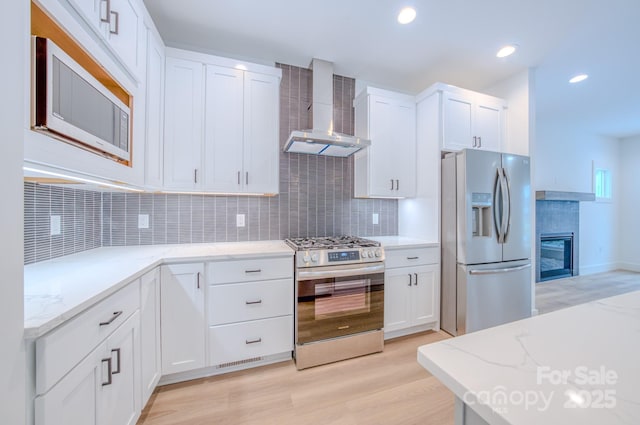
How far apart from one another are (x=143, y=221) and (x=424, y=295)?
279cm

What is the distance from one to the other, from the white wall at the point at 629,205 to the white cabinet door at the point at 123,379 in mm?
8460

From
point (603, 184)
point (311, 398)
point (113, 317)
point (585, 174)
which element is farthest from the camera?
point (603, 184)

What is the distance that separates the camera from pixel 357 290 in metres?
2.17

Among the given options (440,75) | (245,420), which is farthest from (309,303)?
(440,75)

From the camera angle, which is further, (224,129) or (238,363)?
(224,129)

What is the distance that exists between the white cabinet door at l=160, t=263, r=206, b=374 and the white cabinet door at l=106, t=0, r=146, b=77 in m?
1.34

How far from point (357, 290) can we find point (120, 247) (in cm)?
207

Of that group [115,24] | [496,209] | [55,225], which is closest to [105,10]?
[115,24]

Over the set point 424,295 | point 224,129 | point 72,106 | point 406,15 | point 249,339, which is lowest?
point 249,339

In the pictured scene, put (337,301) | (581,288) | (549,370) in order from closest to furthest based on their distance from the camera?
(549,370), (337,301), (581,288)

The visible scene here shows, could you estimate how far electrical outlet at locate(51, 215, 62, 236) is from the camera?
62.4 inches

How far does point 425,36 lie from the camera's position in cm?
228

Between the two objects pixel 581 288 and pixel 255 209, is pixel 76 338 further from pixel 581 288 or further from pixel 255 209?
pixel 581 288

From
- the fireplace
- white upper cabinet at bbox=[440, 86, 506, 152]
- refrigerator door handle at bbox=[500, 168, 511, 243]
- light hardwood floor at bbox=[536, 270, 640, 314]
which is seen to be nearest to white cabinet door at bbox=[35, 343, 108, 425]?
white upper cabinet at bbox=[440, 86, 506, 152]
